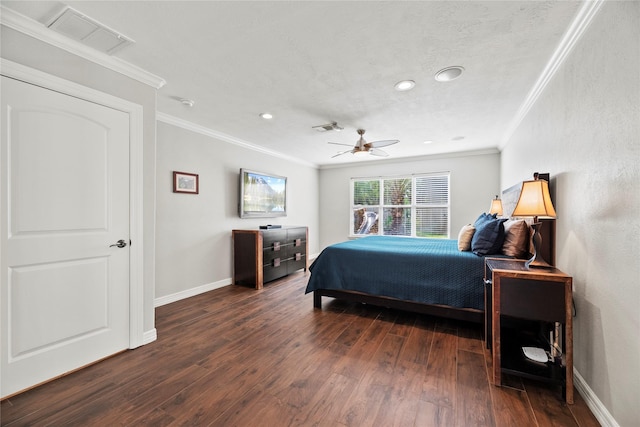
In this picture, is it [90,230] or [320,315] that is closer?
[90,230]

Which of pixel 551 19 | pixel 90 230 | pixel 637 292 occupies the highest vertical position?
pixel 551 19

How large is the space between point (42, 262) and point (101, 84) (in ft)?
4.67

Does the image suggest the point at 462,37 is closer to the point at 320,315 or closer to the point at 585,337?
the point at 585,337

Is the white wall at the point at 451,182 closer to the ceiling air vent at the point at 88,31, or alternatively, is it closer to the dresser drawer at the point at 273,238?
the dresser drawer at the point at 273,238

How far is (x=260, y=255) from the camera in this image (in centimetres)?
420

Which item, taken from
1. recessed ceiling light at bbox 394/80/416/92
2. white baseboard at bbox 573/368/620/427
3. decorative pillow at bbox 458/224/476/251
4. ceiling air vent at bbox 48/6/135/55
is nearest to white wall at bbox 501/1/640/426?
white baseboard at bbox 573/368/620/427

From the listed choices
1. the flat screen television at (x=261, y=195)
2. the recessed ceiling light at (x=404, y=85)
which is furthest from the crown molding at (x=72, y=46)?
the recessed ceiling light at (x=404, y=85)

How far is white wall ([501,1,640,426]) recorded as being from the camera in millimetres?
1265

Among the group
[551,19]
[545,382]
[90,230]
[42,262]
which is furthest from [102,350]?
[551,19]

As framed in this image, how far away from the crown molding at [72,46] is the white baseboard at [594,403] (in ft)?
12.9

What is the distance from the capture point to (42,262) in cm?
186

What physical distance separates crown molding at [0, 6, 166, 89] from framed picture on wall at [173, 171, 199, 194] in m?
1.35

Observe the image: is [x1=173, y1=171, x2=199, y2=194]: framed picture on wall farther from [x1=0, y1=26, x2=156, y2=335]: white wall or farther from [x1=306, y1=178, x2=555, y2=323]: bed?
[x1=306, y1=178, x2=555, y2=323]: bed

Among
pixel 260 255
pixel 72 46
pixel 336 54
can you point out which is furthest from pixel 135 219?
pixel 336 54
